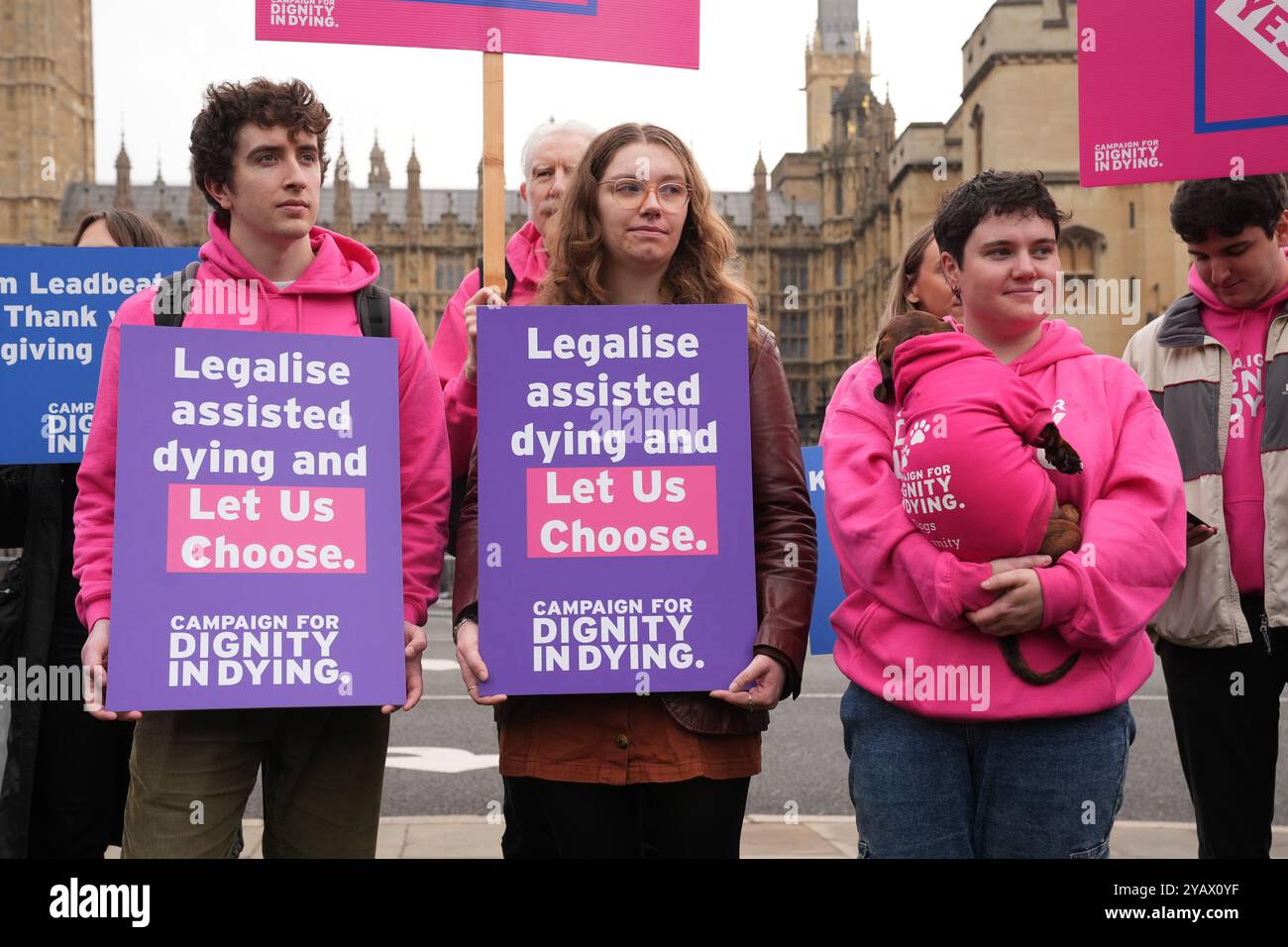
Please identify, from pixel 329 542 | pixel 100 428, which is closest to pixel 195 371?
pixel 100 428

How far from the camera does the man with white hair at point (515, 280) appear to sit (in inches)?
114

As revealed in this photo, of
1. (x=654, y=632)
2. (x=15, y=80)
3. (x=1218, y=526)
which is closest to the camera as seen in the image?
(x=654, y=632)

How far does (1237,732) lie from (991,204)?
1.32 metres

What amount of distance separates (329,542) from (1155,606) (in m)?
1.42

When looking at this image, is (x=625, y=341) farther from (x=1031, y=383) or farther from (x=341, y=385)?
(x=1031, y=383)

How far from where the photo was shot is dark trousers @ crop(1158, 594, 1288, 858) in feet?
9.67

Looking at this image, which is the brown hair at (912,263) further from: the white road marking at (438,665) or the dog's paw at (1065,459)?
the white road marking at (438,665)

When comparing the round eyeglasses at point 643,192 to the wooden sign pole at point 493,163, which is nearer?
the round eyeglasses at point 643,192

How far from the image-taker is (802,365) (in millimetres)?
67938

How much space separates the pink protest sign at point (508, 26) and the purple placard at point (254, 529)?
27.8 inches

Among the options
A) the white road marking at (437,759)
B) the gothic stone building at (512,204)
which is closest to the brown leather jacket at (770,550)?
the white road marking at (437,759)

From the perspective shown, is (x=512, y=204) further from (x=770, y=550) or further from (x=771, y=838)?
(x=770, y=550)

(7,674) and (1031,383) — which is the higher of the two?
(1031,383)

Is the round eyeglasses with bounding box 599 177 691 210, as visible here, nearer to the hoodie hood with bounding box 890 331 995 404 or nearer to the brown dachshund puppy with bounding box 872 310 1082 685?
the hoodie hood with bounding box 890 331 995 404
